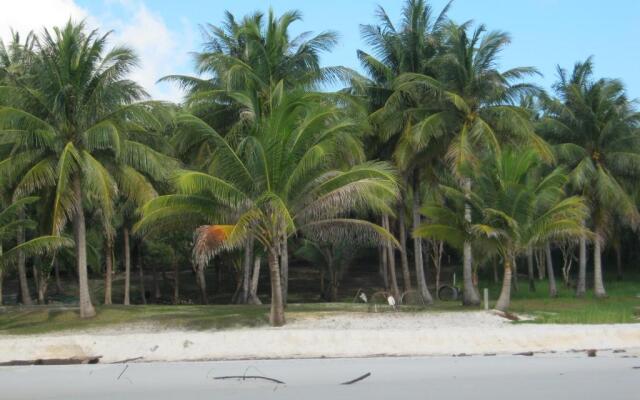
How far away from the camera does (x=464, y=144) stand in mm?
24750

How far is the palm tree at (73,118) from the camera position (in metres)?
21.6

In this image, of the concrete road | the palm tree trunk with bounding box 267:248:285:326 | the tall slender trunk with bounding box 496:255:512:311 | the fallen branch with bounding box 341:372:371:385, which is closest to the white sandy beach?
the concrete road

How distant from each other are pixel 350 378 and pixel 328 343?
3.92 m

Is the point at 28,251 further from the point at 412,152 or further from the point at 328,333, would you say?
the point at 412,152

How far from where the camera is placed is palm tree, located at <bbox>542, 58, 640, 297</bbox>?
30.6 metres

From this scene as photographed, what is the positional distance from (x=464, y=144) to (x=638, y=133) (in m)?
11.8

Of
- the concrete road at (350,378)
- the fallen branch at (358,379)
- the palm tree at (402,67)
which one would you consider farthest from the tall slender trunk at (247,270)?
the fallen branch at (358,379)

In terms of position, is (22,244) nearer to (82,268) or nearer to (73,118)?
(82,268)

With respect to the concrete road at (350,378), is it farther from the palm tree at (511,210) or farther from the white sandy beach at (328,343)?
the palm tree at (511,210)

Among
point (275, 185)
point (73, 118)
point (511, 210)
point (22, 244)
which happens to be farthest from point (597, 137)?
point (22, 244)

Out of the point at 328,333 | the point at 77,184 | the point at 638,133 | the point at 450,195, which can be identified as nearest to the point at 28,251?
the point at 77,184

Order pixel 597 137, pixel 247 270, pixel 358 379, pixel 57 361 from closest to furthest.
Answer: pixel 358 379
pixel 57 361
pixel 247 270
pixel 597 137

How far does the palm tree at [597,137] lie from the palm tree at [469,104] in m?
5.74

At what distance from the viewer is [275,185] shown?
61.5ft
